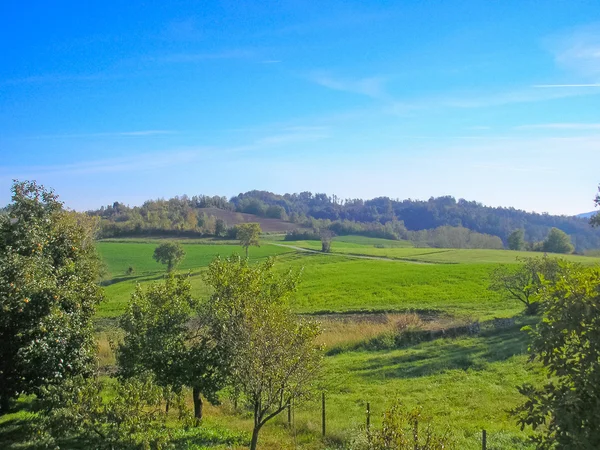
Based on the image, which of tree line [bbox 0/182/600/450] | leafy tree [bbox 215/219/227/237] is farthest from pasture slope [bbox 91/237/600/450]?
leafy tree [bbox 215/219/227/237]

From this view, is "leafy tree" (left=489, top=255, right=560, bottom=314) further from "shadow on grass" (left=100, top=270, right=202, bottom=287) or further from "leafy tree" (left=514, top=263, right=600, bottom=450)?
"shadow on grass" (left=100, top=270, right=202, bottom=287)

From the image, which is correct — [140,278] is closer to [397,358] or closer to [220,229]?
[220,229]

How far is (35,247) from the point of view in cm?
1556

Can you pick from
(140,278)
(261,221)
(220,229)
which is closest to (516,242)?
(220,229)

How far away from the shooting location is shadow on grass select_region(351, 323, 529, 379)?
84.4 ft

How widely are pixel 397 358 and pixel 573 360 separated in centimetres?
2388

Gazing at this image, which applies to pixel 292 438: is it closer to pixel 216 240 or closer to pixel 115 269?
pixel 115 269

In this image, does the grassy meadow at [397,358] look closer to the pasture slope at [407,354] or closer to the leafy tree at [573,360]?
the pasture slope at [407,354]

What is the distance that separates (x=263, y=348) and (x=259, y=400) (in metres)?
1.97

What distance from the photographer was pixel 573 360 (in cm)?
644

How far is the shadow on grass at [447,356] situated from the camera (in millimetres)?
25734

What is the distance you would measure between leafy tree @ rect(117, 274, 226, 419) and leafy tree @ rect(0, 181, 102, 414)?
5.09 ft

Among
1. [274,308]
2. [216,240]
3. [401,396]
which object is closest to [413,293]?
[401,396]

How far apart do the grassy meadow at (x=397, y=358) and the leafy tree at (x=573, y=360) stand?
666 millimetres
